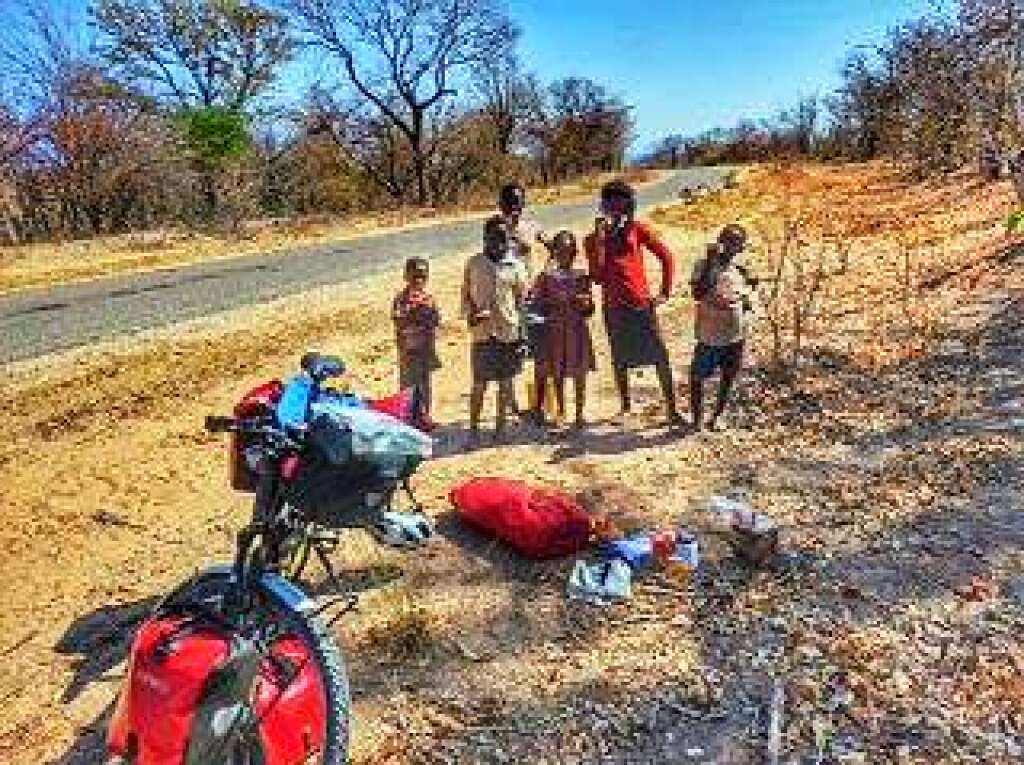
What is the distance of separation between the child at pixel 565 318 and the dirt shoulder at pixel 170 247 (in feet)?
46.9

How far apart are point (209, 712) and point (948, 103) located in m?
17.9

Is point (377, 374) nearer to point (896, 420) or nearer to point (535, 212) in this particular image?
point (896, 420)

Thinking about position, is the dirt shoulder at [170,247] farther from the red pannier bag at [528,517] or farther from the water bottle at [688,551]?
the water bottle at [688,551]

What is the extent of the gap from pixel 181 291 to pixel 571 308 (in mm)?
11282

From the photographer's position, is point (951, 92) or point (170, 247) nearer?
point (951, 92)

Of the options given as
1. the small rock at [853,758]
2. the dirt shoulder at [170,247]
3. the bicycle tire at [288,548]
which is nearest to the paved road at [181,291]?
the dirt shoulder at [170,247]

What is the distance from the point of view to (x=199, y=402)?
9.91 metres

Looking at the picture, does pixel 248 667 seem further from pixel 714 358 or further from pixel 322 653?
pixel 714 358

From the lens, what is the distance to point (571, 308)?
24.6 feet

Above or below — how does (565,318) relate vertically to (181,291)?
above

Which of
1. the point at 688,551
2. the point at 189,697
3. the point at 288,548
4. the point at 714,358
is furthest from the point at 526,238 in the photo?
the point at 189,697

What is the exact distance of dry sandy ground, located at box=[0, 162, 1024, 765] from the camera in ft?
A: 13.9

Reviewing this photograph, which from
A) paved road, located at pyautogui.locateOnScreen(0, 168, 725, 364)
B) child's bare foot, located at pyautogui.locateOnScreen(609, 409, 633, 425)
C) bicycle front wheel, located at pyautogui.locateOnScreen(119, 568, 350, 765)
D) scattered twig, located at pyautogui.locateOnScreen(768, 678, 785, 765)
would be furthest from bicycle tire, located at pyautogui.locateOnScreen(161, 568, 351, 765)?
paved road, located at pyautogui.locateOnScreen(0, 168, 725, 364)

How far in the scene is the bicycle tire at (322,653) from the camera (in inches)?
141
